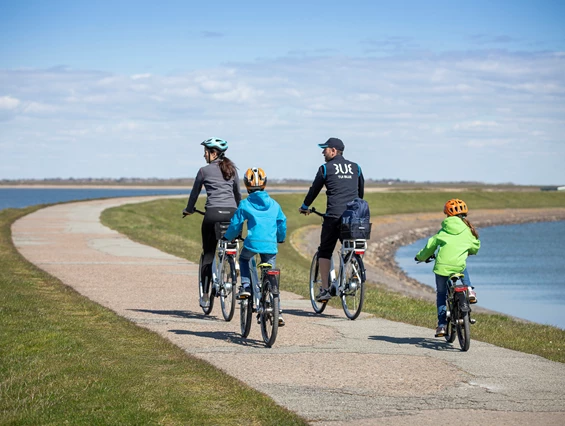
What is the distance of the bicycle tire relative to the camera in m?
11.8

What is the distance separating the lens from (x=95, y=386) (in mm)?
8023

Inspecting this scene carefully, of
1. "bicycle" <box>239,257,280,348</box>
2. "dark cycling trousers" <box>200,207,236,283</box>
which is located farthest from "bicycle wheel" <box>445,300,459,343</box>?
"dark cycling trousers" <box>200,207,236,283</box>

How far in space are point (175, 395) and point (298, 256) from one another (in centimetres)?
3234

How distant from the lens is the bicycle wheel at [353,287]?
12297 mm

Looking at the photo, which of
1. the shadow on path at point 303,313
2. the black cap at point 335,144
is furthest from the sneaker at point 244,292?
the black cap at point 335,144

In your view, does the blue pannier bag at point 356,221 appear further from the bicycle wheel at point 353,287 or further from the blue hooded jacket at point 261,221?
the blue hooded jacket at point 261,221

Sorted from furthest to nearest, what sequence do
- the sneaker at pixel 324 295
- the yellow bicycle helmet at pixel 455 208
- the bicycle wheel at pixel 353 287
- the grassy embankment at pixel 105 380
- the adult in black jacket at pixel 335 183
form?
the sneaker at pixel 324 295, the adult in black jacket at pixel 335 183, the bicycle wheel at pixel 353 287, the yellow bicycle helmet at pixel 455 208, the grassy embankment at pixel 105 380

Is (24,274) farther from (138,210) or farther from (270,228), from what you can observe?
(138,210)

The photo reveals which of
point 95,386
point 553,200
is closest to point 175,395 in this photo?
point 95,386

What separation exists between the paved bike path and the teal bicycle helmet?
2.35 m

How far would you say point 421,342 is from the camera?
35.3 ft

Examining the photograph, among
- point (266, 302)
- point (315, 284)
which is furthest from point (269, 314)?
point (315, 284)

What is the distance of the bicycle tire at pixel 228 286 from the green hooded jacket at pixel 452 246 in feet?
8.57

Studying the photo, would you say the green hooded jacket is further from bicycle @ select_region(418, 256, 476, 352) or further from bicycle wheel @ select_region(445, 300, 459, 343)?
bicycle wheel @ select_region(445, 300, 459, 343)
